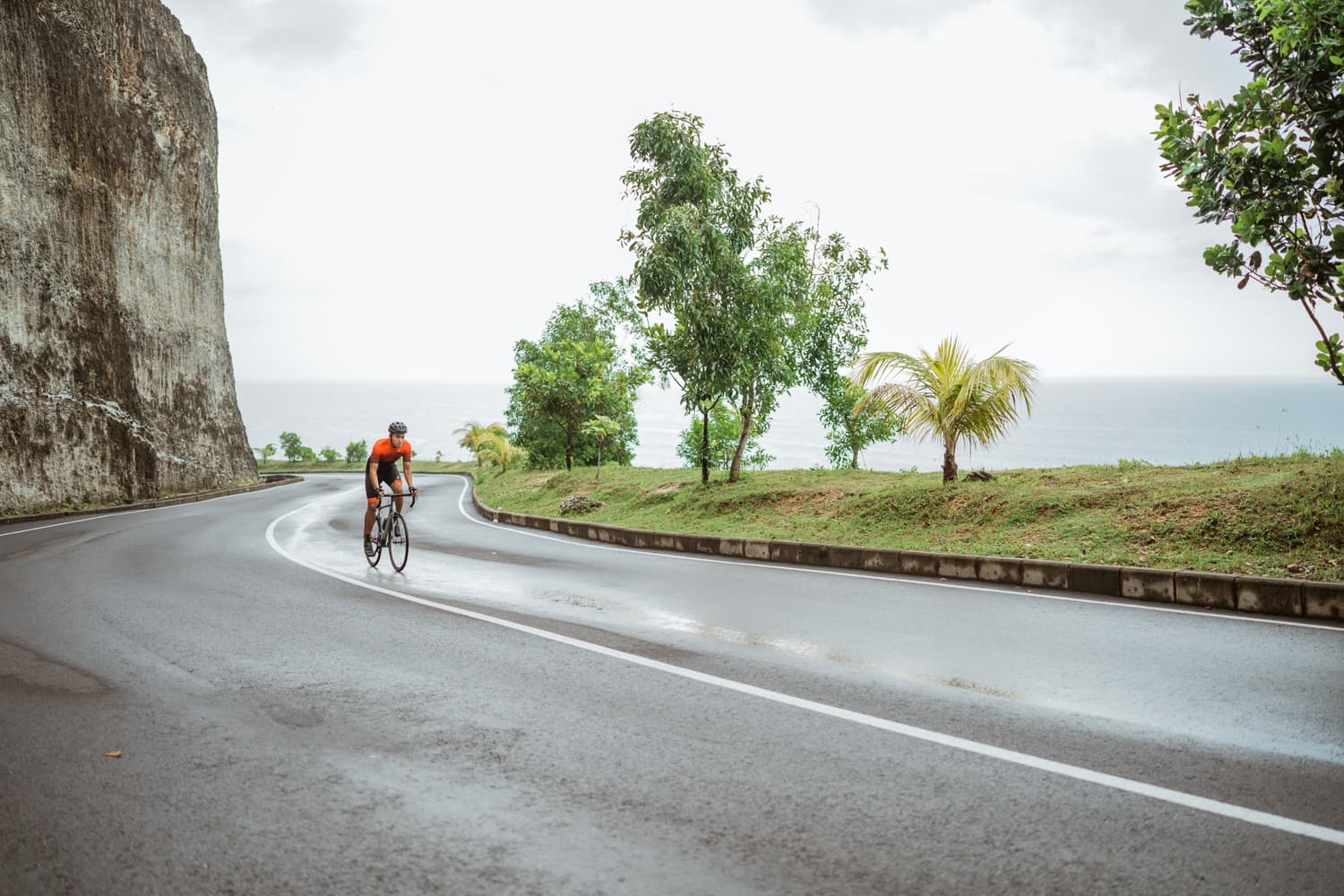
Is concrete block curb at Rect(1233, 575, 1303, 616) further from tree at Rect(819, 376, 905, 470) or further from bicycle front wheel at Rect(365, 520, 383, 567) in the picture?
tree at Rect(819, 376, 905, 470)

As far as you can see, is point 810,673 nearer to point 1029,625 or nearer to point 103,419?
point 1029,625

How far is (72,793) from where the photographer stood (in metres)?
4.00

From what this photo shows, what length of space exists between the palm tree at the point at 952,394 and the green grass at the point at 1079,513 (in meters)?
0.81

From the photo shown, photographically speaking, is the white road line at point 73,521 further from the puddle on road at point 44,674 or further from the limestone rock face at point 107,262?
the puddle on road at point 44,674

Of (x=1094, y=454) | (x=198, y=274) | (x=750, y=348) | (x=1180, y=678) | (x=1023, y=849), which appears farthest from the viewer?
(x=1094, y=454)

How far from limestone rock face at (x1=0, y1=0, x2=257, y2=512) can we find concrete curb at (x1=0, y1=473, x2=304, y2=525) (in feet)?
3.28

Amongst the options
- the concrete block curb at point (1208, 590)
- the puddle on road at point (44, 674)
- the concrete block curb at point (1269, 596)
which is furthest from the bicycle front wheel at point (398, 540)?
the concrete block curb at point (1269, 596)

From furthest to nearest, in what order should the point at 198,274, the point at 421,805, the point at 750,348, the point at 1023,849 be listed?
the point at 198,274 < the point at 750,348 < the point at 421,805 < the point at 1023,849

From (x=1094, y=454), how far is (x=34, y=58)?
354ft

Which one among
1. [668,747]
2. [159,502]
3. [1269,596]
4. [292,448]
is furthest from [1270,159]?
[292,448]

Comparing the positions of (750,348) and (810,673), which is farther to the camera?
(750,348)

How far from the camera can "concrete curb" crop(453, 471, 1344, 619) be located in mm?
7613

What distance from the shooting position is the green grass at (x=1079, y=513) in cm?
891

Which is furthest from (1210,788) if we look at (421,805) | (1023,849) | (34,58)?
(34,58)
